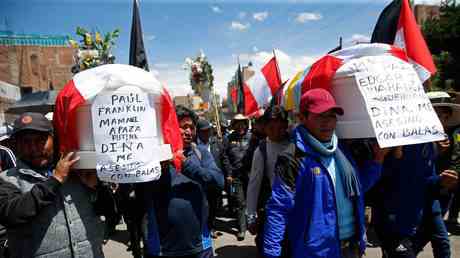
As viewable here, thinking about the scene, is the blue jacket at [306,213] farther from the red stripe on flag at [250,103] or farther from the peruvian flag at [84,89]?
the red stripe on flag at [250,103]

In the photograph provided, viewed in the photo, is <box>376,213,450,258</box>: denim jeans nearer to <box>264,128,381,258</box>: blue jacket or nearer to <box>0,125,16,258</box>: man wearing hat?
<box>264,128,381,258</box>: blue jacket

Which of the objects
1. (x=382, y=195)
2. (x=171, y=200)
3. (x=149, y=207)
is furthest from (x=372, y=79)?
(x=149, y=207)

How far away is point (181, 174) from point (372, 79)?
151cm

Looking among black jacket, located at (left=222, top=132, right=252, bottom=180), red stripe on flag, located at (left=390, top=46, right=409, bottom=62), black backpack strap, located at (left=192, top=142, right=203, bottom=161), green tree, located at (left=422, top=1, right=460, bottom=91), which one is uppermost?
green tree, located at (left=422, top=1, right=460, bottom=91)

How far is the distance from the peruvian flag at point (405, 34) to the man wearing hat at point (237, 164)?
10.1 ft

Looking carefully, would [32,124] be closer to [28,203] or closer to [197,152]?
[28,203]

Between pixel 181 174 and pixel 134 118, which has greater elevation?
pixel 134 118

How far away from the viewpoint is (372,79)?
1845mm

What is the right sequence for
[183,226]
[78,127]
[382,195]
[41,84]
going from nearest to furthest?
1. [78,127]
2. [183,226]
3. [382,195]
4. [41,84]

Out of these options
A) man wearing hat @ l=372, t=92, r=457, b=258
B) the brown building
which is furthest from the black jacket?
the brown building

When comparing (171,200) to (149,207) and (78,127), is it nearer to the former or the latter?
(149,207)

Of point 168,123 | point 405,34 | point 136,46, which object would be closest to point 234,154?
point 136,46

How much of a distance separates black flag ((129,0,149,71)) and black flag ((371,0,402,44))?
212 centimetres

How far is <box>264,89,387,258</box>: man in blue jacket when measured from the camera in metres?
1.88
